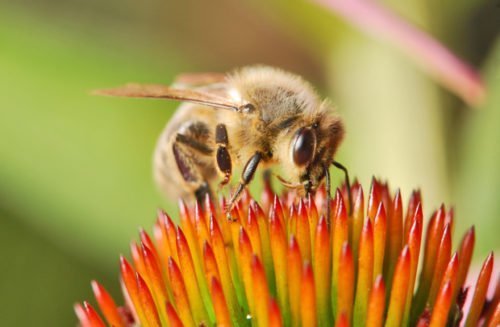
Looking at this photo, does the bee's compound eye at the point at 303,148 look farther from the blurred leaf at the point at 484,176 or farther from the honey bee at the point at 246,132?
the blurred leaf at the point at 484,176

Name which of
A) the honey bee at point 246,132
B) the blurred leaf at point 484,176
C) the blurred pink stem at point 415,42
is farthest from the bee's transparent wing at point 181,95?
the blurred leaf at point 484,176

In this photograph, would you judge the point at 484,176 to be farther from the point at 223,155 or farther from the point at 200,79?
the point at 223,155

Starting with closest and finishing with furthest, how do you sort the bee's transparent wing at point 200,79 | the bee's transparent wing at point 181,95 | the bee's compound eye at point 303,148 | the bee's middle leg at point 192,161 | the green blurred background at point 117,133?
the bee's compound eye at point 303,148
the bee's transparent wing at point 181,95
the bee's middle leg at point 192,161
the bee's transparent wing at point 200,79
the green blurred background at point 117,133

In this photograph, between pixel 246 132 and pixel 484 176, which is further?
pixel 484 176

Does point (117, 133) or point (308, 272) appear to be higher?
point (117, 133)

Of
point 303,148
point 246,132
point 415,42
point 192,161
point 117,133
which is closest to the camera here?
point 303,148

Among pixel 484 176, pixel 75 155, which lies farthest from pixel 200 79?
pixel 75 155
